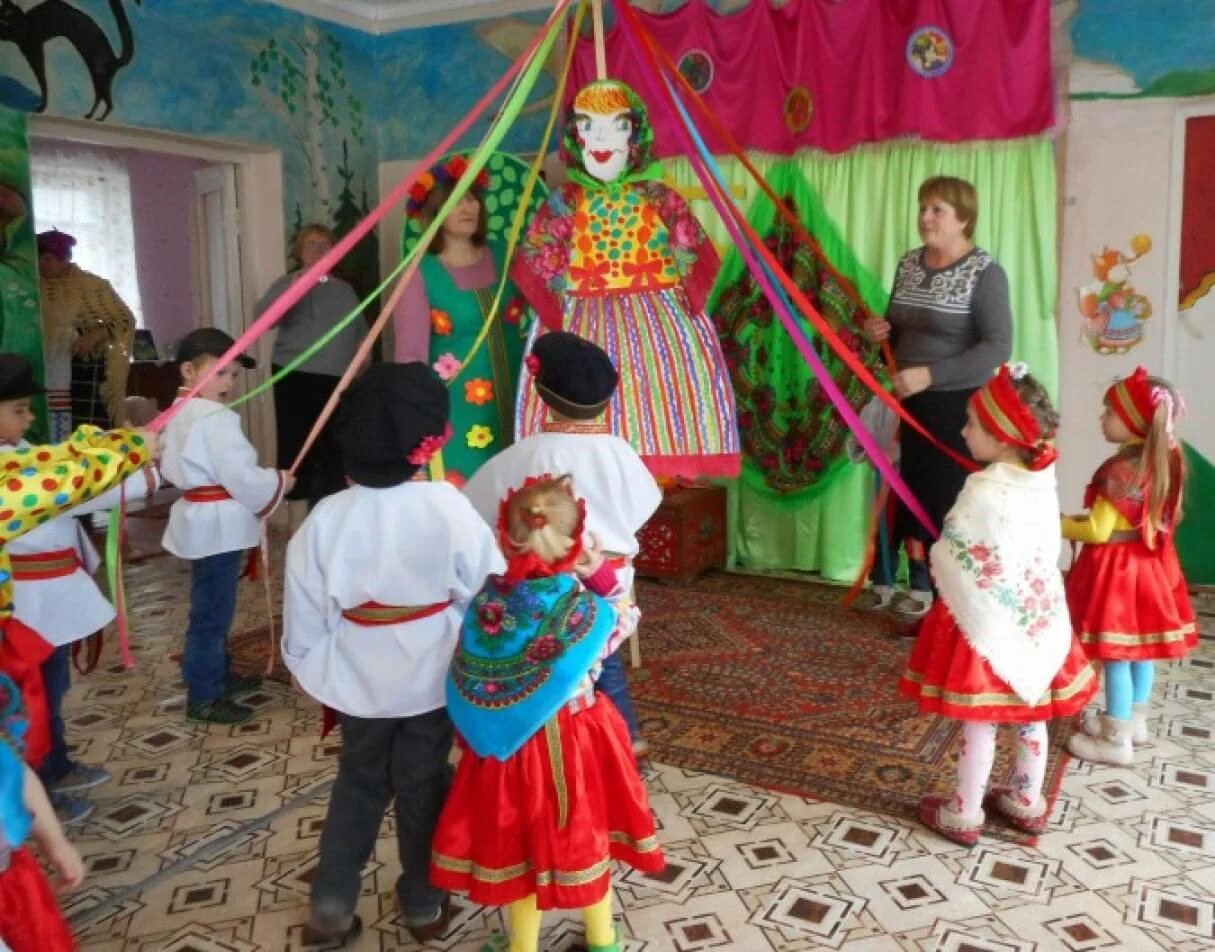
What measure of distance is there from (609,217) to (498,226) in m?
0.51

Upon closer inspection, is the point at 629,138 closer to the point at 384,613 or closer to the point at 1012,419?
the point at 1012,419

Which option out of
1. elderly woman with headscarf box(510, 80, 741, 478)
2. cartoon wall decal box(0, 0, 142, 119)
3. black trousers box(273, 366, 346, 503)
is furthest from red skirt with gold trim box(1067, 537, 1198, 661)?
cartoon wall decal box(0, 0, 142, 119)

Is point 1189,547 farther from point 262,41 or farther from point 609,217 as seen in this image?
point 262,41

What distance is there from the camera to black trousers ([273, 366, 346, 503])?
5.41m

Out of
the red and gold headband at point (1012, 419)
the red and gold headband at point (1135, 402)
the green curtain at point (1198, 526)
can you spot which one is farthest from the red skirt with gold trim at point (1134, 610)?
the green curtain at point (1198, 526)

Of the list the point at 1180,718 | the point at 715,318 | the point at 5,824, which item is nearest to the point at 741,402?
the point at 715,318

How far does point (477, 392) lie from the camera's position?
3684 millimetres

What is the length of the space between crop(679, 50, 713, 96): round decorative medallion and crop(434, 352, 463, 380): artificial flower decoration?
196cm

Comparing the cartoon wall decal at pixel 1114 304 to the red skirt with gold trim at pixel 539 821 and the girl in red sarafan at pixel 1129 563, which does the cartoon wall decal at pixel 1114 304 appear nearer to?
the girl in red sarafan at pixel 1129 563

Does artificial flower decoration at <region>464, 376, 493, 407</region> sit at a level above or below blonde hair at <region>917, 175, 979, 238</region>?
below

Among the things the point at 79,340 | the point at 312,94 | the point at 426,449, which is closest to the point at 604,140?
the point at 426,449

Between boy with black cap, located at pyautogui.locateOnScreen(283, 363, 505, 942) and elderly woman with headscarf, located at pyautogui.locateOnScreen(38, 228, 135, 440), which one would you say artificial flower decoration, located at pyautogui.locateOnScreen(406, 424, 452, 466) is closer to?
boy with black cap, located at pyautogui.locateOnScreen(283, 363, 505, 942)

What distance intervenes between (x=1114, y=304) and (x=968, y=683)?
270 cm

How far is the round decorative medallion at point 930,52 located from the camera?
418cm
